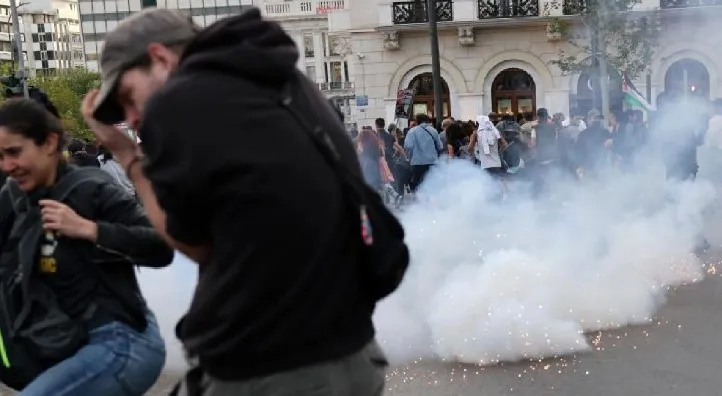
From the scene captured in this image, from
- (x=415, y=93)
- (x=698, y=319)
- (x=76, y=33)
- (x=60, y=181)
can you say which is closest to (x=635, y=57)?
(x=415, y=93)

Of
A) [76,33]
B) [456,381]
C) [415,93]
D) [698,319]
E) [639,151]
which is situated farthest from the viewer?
[76,33]

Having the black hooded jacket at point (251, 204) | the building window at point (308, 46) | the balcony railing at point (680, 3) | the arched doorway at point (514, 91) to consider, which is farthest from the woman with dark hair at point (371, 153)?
the building window at point (308, 46)

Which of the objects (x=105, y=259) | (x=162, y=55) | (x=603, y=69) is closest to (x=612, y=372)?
(x=105, y=259)

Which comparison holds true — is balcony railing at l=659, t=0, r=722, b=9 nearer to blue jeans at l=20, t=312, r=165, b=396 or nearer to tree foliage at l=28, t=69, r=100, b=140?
blue jeans at l=20, t=312, r=165, b=396

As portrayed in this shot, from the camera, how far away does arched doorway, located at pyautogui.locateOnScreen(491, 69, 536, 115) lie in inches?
1232

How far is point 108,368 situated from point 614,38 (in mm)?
24537

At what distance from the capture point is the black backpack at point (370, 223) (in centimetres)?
190

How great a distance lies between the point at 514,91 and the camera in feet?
103

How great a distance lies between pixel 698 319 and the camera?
691 cm

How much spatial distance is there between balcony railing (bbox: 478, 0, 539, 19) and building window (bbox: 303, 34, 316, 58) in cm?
5769

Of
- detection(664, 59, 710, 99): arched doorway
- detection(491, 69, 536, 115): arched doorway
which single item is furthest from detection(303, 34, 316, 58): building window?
detection(664, 59, 710, 99): arched doorway

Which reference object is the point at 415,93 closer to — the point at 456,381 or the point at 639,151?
the point at 639,151

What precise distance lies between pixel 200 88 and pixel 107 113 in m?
0.48

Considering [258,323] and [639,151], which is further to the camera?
[639,151]
